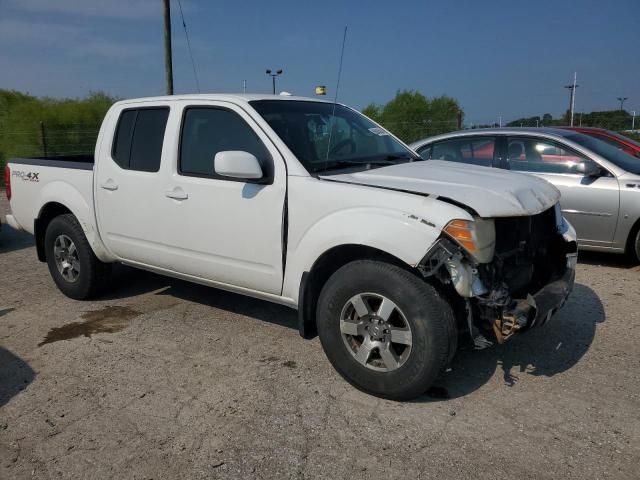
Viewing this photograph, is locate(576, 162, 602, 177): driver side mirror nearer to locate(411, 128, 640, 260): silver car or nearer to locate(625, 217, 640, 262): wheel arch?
locate(411, 128, 640, 260): silver car

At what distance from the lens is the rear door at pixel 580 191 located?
6.18 m

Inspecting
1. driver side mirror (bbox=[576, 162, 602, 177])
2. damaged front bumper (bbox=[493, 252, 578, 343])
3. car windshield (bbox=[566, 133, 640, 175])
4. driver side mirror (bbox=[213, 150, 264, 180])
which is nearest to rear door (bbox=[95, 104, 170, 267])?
driver side mirror (bbox=[213, 150, 264, 180])

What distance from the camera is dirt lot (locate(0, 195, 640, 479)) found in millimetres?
2834

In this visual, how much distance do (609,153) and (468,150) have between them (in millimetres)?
1611

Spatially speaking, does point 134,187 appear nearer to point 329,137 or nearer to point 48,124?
point 329,137

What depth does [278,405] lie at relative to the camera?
340cm

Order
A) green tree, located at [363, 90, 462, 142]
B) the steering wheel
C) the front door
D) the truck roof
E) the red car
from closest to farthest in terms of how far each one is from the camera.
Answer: the front door < the steering wheel < the truck roof < the red car < green tree, located at [363, 90, 462, 142]

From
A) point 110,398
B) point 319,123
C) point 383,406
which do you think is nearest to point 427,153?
point 319,123

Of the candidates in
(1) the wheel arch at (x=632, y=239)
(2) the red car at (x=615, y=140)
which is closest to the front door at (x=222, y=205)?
(1) the wheel arch at (x=632, y=239)

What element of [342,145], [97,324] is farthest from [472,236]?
[97,324]

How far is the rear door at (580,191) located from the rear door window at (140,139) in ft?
14.2

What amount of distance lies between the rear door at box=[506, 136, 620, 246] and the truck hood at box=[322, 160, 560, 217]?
8.58ft

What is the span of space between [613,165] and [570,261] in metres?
2.99

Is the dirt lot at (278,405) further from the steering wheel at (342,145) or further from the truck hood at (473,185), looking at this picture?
the steering wheel at (342,145)
